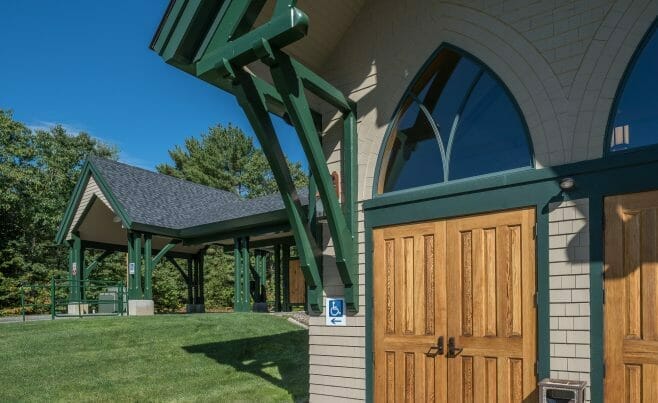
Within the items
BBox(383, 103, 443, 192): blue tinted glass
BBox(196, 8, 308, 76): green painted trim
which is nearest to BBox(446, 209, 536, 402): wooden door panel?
BBox(383, 103, 443, 192): blue tinted glass

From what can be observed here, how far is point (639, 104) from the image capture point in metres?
3.99

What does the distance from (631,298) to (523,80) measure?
2.03 meters

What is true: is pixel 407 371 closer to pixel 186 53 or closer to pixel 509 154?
pixel 509 154

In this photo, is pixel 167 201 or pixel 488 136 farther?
pixel 167 201

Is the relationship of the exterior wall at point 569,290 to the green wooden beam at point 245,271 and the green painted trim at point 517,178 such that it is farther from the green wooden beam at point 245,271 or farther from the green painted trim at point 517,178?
the green wooden beam at point 245,271

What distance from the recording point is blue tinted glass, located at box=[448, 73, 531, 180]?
4586 mm

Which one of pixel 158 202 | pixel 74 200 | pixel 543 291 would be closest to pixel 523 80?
pixel 543 291

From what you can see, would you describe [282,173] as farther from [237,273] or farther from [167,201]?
[167,201]

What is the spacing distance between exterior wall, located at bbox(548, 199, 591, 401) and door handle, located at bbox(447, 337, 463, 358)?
81cm

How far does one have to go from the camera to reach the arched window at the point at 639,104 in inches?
155

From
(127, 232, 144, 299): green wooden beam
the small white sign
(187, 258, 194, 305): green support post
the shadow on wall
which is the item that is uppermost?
the small white sign

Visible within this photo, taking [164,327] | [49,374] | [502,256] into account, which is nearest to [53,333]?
[164,327]

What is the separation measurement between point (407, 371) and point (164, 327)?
24.7ft

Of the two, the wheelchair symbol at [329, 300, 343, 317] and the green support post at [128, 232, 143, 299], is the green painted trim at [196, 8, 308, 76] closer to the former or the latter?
the wheelchair symbol at [329, 300, 343, 317]
